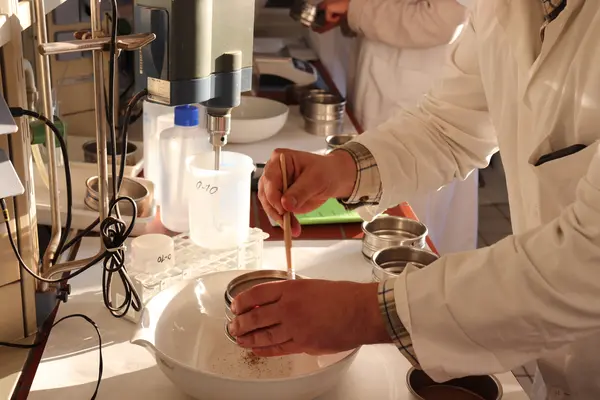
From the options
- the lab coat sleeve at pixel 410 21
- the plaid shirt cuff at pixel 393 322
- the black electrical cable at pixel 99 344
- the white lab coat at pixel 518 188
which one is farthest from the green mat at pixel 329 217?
the lab coat sleeve at pixel 410 21

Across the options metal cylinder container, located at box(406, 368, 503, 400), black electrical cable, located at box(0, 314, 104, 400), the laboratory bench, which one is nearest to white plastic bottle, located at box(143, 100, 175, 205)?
the laboratory bench

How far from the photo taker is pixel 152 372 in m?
1.00

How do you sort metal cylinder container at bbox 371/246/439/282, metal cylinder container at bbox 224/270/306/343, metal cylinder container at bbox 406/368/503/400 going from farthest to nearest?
metal cylinder container at bbox 371/246/439/282, metal cylinder container at bbox 224/270/306/343, metal cylinder container at bbox 406/368/503/400

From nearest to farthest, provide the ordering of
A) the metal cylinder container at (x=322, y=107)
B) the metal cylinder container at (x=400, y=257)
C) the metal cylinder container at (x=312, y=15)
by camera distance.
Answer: the metal cylinder container at (x=400, y=257)
the metal cylinder container at (x=322, y=107)
the metal cylinder container at (x=312, y=15)

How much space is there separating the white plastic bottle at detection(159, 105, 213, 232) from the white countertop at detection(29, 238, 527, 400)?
0.90ft

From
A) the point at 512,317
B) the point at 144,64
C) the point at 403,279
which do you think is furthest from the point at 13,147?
the point at 512,317

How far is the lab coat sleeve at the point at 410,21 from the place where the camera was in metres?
2.18

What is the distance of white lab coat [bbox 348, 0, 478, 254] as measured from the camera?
2.21 m

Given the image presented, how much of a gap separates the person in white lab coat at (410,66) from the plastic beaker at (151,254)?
4.25ft

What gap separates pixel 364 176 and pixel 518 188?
0.88 ft

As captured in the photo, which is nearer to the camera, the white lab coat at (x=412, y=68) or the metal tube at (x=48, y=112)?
the metal tube at (x=48, y=112)

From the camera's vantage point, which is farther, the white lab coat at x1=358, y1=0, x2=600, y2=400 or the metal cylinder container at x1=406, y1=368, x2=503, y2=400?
the metal cylinder container at x1=406, y1=368, x2=503, y2=400

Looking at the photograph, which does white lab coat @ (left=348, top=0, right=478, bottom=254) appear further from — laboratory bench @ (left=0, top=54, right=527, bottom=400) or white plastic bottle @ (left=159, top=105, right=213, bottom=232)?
laboratory bench @ (left=0, top=54, right=527, bottom=400)

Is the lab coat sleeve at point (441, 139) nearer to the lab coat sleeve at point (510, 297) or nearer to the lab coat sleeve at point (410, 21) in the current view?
the lab coat sleeve at point (510, 297)
